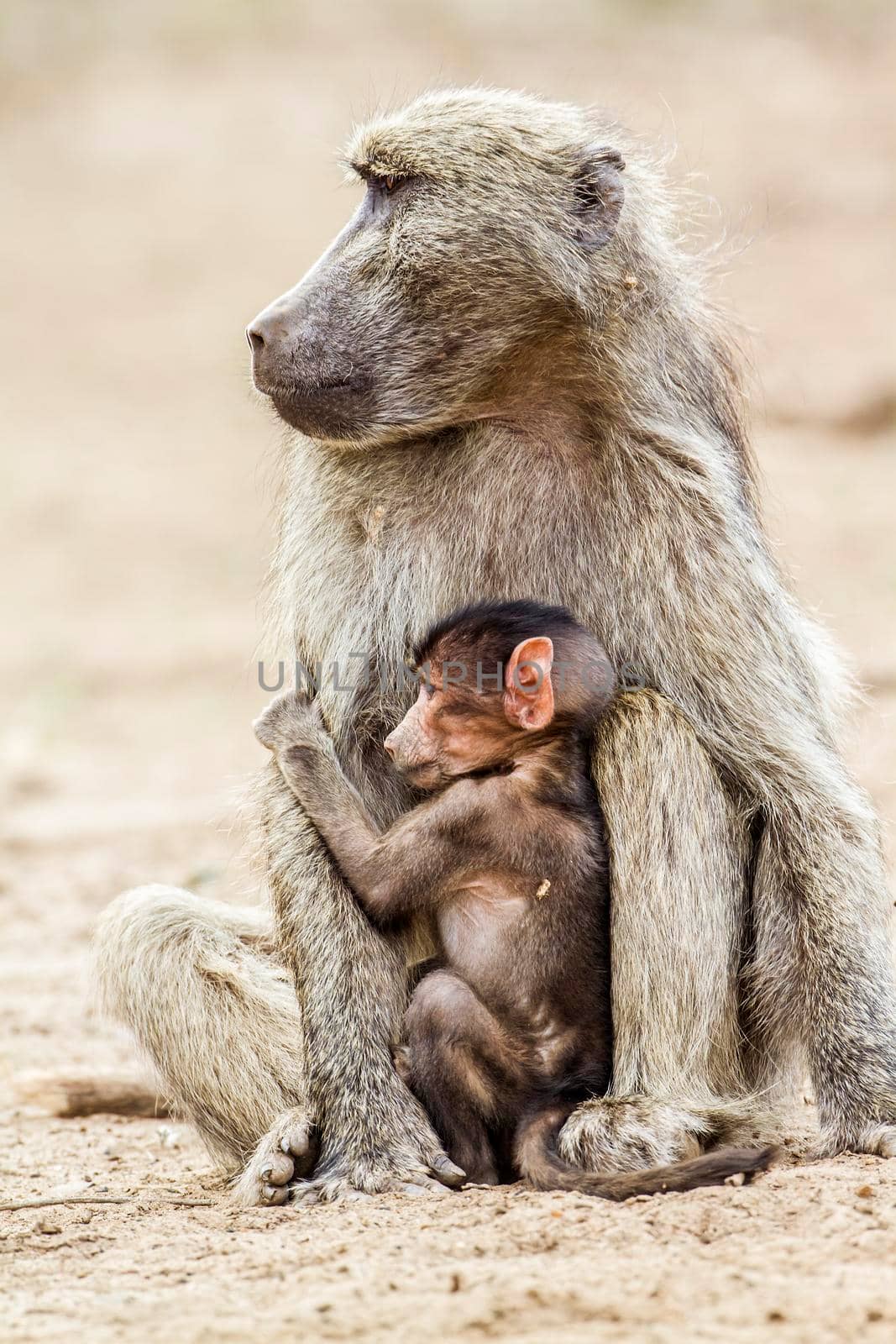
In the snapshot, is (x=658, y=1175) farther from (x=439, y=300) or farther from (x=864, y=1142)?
(x=439, y=300)

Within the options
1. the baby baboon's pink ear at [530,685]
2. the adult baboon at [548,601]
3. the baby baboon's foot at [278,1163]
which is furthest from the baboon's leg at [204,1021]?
the baby baboon's pink ear at [530,685]

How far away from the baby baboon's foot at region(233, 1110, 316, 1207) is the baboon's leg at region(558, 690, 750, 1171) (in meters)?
0.49

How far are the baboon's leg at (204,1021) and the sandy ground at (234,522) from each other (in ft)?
0.56

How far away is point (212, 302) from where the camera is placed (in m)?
15.4

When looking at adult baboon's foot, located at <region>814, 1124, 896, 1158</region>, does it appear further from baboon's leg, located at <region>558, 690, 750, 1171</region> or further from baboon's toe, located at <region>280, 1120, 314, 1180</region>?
baboon's toe, located at <region>280, 1120, 314, 1180</region>

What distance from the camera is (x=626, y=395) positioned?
3.14 meters

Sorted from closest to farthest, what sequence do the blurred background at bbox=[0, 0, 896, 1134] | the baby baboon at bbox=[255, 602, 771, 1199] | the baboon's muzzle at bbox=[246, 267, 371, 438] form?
the baby baboon at bbox=[255, 602, 771, 1199] < the baboon's muzzle at bbox=[246, 267, 371, 438] < the blurred background at bbox=[0, 0, 896, 1134]

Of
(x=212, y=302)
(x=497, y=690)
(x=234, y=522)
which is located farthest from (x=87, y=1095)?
(x=212, y=302)

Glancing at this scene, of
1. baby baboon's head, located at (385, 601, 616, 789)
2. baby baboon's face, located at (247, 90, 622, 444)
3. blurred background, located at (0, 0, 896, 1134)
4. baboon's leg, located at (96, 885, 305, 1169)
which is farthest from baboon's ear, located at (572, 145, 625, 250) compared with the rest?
blurred background, located at (0, 0, 896, 1134)

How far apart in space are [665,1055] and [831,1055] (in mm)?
306

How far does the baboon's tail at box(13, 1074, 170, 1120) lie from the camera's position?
13.3 feet

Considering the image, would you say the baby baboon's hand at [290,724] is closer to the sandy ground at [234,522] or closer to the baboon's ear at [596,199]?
the sandy ground at [234,522]

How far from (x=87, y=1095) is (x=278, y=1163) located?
139cm

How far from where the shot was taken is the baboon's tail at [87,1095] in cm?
406
